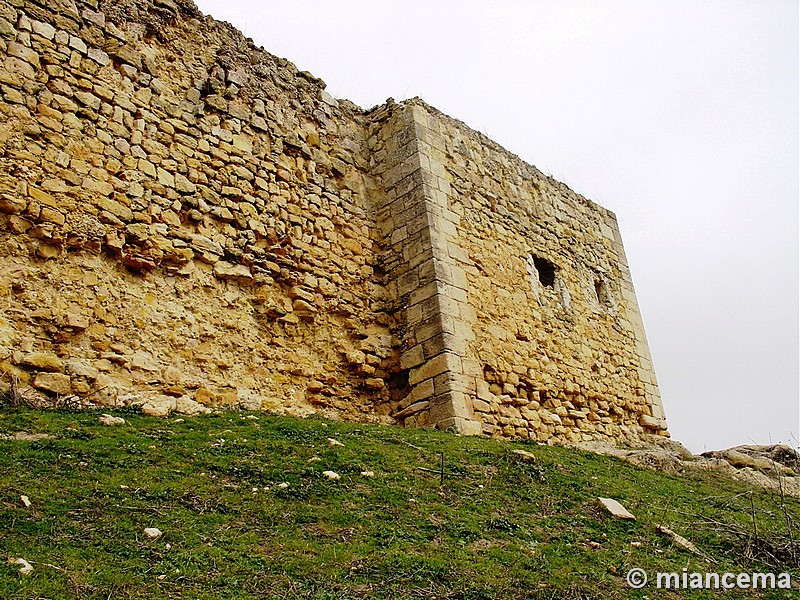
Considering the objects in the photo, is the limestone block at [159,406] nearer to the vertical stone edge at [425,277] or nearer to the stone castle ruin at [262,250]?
the stone castle ruin at [262,250]

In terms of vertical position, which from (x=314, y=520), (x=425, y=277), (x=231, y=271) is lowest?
(x=314, y=520)

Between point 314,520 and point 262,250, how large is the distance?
4139mm

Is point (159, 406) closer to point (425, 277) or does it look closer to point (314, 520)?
point (314, 520)

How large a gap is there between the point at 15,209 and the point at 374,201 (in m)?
4.62

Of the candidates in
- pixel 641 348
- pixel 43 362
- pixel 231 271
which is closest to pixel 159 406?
pixel 43 362

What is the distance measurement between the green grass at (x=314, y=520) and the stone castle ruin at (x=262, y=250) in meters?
1.02

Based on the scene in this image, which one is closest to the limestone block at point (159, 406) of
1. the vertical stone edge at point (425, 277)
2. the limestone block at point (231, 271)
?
the limestone block at point (231, 271)

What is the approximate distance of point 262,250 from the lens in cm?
791

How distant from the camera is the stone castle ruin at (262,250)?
20.8 ft

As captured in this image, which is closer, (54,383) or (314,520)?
(314,520)

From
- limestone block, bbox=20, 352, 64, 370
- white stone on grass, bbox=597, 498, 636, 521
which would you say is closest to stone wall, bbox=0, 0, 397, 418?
limestone block, bbox=20, 352, 64, 370

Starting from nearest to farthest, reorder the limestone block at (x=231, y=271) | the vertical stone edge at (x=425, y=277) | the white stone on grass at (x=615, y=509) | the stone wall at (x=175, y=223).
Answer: the white stone on grass at (x=615, y=509) < the stone wall at (x=175, y=223) < the limestone block at (x=231, y=271) < the vertical stone edge at (x=425, y=277)

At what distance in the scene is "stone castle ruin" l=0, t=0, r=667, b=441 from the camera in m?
6.33

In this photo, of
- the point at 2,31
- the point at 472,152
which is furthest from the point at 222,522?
the point at 472,152
